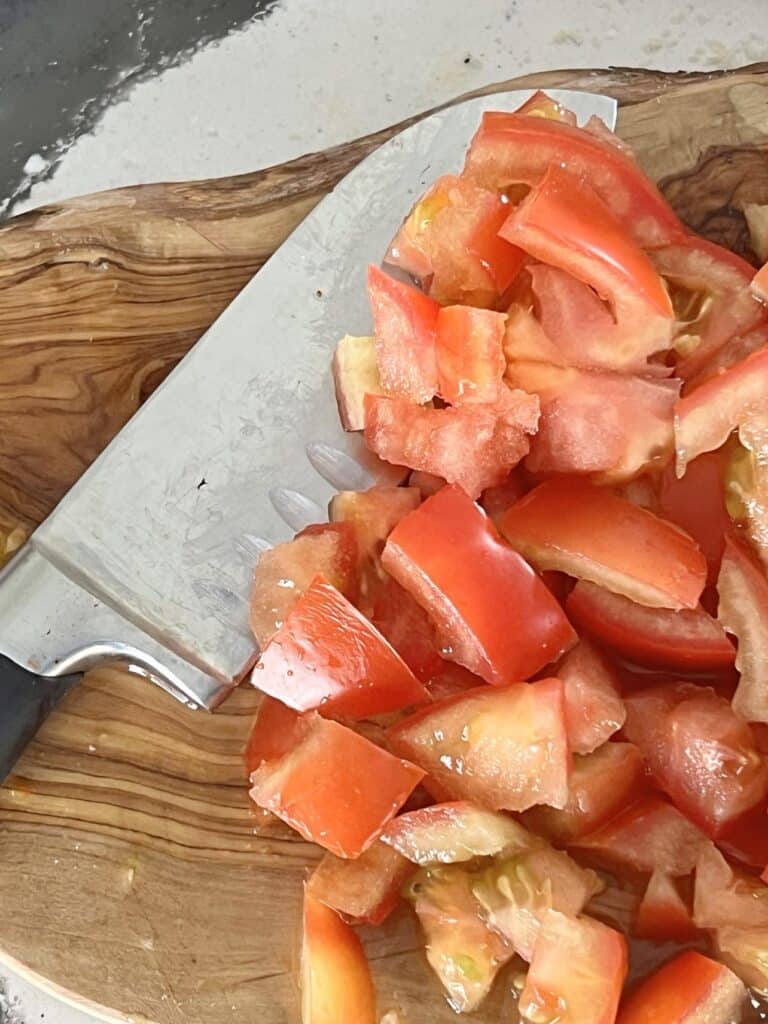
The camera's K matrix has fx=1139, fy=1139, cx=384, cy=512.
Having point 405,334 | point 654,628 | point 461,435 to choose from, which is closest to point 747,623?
point 654,628

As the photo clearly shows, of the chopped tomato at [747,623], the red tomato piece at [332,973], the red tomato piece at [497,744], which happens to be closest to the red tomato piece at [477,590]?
the red tomato piece at [497,744]

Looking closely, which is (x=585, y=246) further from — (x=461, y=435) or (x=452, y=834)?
(x=452, y=834)

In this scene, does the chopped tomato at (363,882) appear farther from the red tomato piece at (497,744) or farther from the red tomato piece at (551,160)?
the red tomato piece at (551,160)

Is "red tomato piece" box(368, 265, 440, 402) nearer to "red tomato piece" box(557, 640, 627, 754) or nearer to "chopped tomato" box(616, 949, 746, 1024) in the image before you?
"red tomato piece" box(557, 640, 627, 754)

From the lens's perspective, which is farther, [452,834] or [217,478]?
[217,478]

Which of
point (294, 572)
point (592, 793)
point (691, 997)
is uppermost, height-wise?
point (294, 572)

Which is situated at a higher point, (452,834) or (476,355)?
(476,355)

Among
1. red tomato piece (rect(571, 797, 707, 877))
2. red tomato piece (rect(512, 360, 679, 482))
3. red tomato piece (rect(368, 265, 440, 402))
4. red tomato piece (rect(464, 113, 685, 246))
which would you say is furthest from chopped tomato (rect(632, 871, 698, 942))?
red tomato piece (rect(464, 113, 685, 246))
